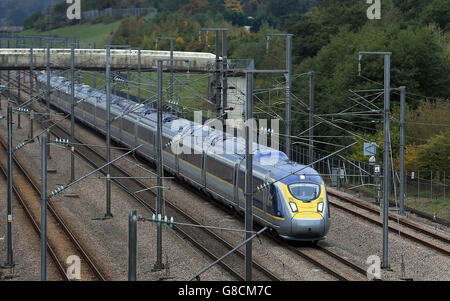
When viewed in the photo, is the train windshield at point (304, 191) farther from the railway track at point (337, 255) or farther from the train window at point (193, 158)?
the train window at point (193, 158)

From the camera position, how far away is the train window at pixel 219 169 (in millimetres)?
36062

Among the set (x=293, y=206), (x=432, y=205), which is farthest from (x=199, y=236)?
(x=432, y=205)

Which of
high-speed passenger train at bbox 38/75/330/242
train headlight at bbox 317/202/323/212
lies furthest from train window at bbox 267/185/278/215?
train headlight at bbox 317/202/323/212

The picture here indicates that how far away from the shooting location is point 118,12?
577 feet

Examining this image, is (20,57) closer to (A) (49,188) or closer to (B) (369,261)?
(A) (49,188)

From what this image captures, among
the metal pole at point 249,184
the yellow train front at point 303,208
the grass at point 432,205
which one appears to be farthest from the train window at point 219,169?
the metal pole at point 249,184

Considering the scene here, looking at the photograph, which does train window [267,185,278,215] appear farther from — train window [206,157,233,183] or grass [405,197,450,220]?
grass [405,197,450,220]

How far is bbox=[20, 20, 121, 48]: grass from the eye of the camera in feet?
500

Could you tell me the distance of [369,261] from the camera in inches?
1176

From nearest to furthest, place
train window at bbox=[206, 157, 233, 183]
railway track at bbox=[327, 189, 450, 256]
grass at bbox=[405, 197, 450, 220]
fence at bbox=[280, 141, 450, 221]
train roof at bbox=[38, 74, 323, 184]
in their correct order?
train roof at bbox=[38, 74, 323, 184]
railway track at bbox=[327, 189, 450, 256]
train window at bbox=[206, 157, 233, 183]
grass at bbox=[405, 197, 450, 220]
fence at bbox=[280, 141, 450, 221]

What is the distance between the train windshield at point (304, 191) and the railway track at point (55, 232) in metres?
7.97

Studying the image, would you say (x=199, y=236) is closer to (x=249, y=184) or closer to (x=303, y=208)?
(x=303, y=208)
